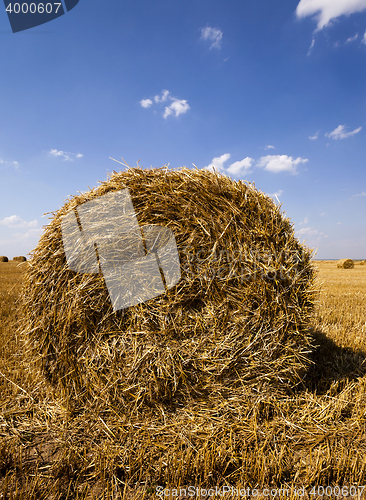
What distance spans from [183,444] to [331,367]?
193 cm

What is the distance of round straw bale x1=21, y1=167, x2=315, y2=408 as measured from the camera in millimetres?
2393

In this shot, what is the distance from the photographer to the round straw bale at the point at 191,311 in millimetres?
2393

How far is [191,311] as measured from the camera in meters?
2.46

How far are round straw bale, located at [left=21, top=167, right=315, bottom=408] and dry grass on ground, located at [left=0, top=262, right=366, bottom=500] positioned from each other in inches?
7.9

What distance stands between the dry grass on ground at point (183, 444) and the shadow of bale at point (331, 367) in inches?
0.8

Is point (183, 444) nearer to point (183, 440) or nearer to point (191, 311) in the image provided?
point (183, 440)

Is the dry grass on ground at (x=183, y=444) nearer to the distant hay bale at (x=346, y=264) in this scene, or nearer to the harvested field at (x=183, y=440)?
the harvested field at (x=183, y=440)

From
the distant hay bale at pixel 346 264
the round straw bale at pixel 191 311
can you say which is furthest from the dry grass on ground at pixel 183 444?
the distant hay bale at pixel 346 264

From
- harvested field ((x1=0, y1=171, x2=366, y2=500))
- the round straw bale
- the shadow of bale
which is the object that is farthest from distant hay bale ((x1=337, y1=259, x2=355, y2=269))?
the round straw bale

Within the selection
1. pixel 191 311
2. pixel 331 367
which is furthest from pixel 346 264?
pixel 191 311

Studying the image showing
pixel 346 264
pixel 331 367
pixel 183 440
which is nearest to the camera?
pixel 183 440

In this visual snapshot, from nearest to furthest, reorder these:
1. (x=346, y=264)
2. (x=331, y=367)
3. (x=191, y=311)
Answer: (x=191, y=311), (x=331, y=367), (x=346, y=264)

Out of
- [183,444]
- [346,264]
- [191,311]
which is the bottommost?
[183,444]

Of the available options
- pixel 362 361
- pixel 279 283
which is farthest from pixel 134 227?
pixel 362 361
